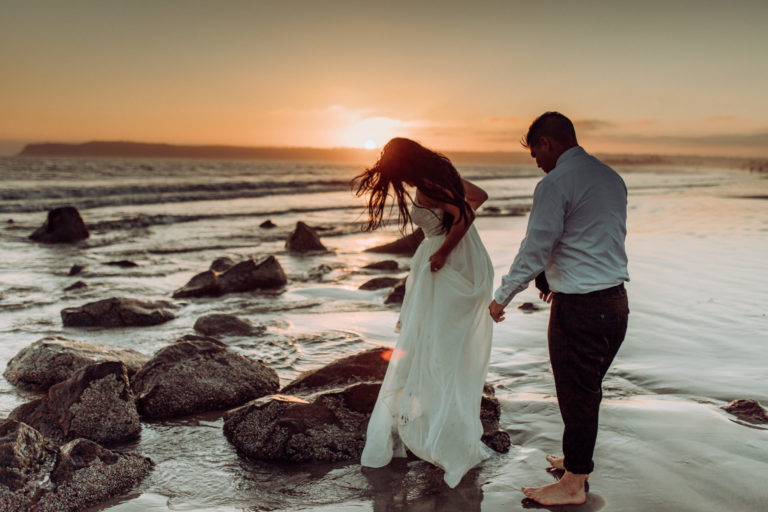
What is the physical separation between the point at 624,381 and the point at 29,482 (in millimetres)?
4783

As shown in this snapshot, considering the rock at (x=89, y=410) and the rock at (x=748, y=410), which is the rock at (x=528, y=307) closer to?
the rock at (x=748, y=410)

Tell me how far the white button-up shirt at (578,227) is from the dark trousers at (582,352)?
98 mm

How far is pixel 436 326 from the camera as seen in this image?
4.00 metres

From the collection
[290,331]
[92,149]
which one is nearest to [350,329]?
[290,331]

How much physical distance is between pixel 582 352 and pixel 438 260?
1165mm

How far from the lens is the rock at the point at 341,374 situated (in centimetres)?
545

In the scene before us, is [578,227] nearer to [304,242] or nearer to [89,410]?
[89,410]

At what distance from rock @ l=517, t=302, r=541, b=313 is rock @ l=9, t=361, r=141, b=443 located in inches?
209

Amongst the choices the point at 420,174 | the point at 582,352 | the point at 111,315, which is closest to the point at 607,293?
the point at 582,352

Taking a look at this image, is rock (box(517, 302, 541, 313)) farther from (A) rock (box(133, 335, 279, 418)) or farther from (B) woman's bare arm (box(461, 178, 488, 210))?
(B) woman's bare arm (box(461, 178, 488, 210))

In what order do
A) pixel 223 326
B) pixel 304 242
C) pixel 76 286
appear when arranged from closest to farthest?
pixel 223 326, pixel 76 286, pixel 304 242

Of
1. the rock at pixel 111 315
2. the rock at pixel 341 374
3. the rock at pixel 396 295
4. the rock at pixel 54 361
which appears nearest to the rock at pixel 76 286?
the rock at pixel 111 315

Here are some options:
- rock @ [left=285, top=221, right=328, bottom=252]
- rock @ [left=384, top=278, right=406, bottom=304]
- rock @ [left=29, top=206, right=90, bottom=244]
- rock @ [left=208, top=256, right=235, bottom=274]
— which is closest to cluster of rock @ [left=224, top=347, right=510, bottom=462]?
rock @ [left=384, top=278, right=406, bottom=304]

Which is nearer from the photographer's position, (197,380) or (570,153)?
(570,153)
